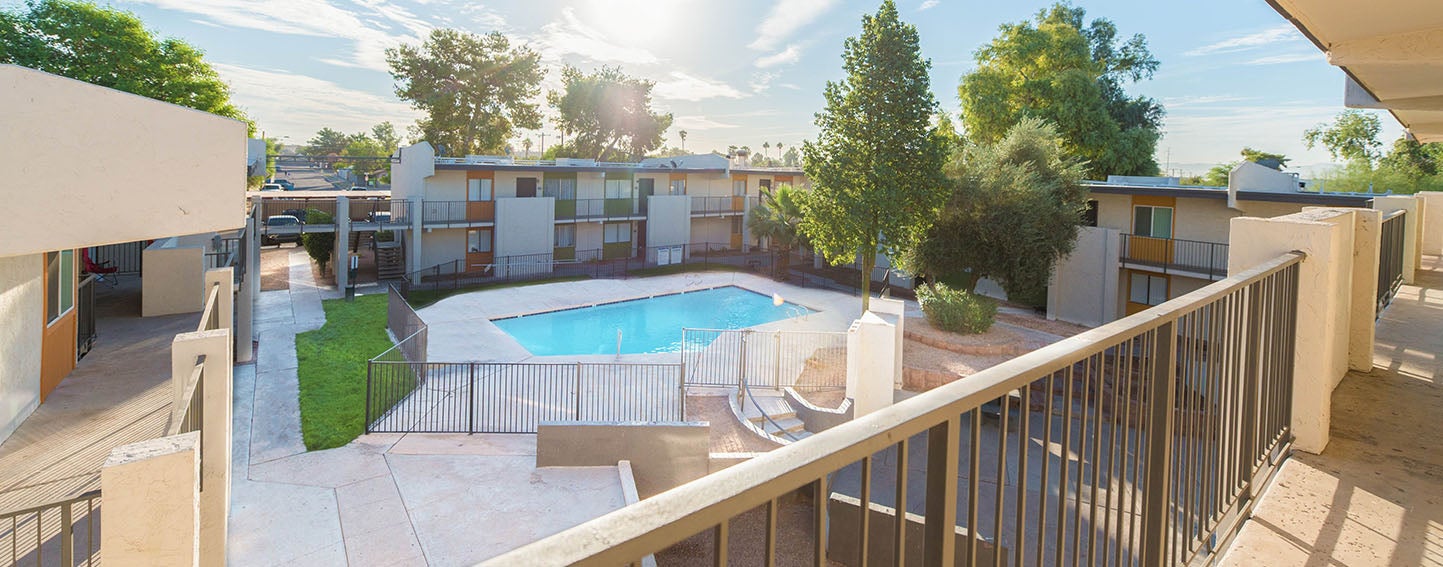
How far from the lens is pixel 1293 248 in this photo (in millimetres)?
3604

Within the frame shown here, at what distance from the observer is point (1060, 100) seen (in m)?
34.0

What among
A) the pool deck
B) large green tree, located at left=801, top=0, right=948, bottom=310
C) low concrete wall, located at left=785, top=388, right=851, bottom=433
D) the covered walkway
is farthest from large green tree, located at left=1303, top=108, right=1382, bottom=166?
the covered walkway

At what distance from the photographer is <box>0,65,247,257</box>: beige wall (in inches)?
228

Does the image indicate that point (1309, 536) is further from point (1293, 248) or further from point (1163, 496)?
point (1293, 248)

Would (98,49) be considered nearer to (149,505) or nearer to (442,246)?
(442,246)

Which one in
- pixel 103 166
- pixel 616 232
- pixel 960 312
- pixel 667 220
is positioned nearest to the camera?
pixel 103 166

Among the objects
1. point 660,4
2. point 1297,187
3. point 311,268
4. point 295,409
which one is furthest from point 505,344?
point 1297,187

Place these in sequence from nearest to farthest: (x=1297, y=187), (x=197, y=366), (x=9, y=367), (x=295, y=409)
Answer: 1. (x=197, y=366)
2. (x=9, y=367)
3. (x=295, y=409)
4. (x=1297, y=187)

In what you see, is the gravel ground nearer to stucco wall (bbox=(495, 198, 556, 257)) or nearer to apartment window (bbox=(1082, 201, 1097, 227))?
stucco wall (bbox=(495, 198, 556, 257))

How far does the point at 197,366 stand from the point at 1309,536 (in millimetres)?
8647

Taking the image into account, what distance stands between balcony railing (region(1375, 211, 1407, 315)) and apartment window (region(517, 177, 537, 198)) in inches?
1169

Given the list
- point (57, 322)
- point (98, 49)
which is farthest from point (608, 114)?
point (57, 322)

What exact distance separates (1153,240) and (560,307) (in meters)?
19.3

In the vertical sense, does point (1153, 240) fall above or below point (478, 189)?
below
